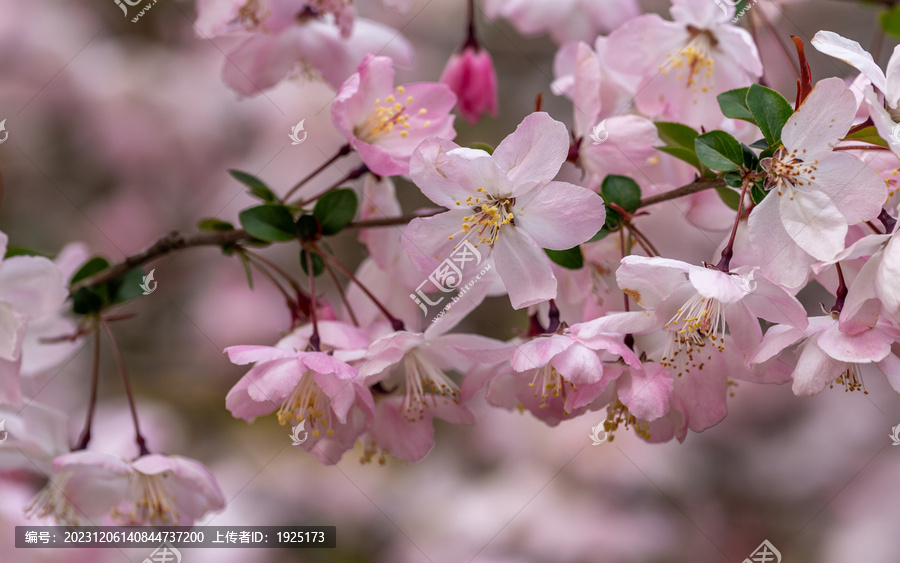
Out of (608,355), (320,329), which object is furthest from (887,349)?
(320,329)

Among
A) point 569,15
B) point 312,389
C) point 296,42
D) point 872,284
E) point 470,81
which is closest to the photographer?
point 872,284

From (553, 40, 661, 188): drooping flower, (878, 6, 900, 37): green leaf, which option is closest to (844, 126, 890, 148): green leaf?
(553, 40, 661, 188): drooping flower

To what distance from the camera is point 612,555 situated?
200 cm

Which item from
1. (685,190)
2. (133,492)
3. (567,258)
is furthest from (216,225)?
(685,190)

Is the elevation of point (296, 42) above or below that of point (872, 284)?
above

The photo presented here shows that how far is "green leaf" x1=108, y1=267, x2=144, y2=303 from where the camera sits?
3.63 feet

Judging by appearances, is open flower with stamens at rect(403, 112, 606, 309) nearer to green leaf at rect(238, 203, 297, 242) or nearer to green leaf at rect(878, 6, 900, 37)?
green leaf at rect(238, 203, 297, 242)

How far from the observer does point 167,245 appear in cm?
105

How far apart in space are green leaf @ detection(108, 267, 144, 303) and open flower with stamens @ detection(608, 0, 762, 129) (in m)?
0.78

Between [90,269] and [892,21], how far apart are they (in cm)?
127

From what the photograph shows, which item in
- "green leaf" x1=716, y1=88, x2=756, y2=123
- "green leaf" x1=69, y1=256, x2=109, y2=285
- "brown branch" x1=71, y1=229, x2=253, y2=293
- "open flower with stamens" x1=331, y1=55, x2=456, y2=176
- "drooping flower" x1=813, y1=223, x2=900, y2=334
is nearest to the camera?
"drooping flower" x1=813, y1=223, x2=900, y2=334

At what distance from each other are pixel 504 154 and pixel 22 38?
204cm

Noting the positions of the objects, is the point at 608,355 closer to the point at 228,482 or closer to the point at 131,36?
the point at 228,482

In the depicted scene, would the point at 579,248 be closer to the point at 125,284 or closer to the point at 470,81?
the point at 470,81
